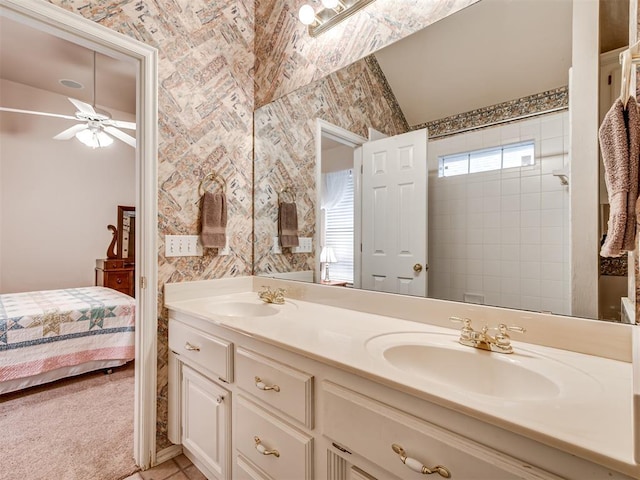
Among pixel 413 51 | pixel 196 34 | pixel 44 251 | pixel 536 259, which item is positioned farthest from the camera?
pixel 44 251

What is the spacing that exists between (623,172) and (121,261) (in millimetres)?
4726

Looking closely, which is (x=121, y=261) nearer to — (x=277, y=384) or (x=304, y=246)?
(x=304, y=246)

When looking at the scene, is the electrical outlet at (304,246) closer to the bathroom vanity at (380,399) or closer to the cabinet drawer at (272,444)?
the bathroom vanity at (380,399)

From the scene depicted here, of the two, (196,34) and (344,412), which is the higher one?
(196,34)

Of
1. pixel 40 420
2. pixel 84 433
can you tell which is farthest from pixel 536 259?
pixel 40 420

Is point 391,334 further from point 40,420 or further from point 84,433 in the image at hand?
point 40,420

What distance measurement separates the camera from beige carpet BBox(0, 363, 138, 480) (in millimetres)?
1628

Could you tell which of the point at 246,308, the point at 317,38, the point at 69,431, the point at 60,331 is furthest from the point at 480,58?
the point at 60,331

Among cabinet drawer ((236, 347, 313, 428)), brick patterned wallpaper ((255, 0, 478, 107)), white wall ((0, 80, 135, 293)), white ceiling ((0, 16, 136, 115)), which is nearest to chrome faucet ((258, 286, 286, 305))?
cabinet drawer ((236, 347, 313, 428))

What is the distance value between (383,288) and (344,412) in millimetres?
674

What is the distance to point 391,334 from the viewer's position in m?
1.12

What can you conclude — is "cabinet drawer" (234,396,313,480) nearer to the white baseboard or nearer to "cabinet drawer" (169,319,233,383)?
"cabinet drawer" (169,319,233,383)

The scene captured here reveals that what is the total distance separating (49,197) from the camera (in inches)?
152

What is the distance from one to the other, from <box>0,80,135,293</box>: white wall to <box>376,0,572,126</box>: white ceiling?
4253 millimetres
